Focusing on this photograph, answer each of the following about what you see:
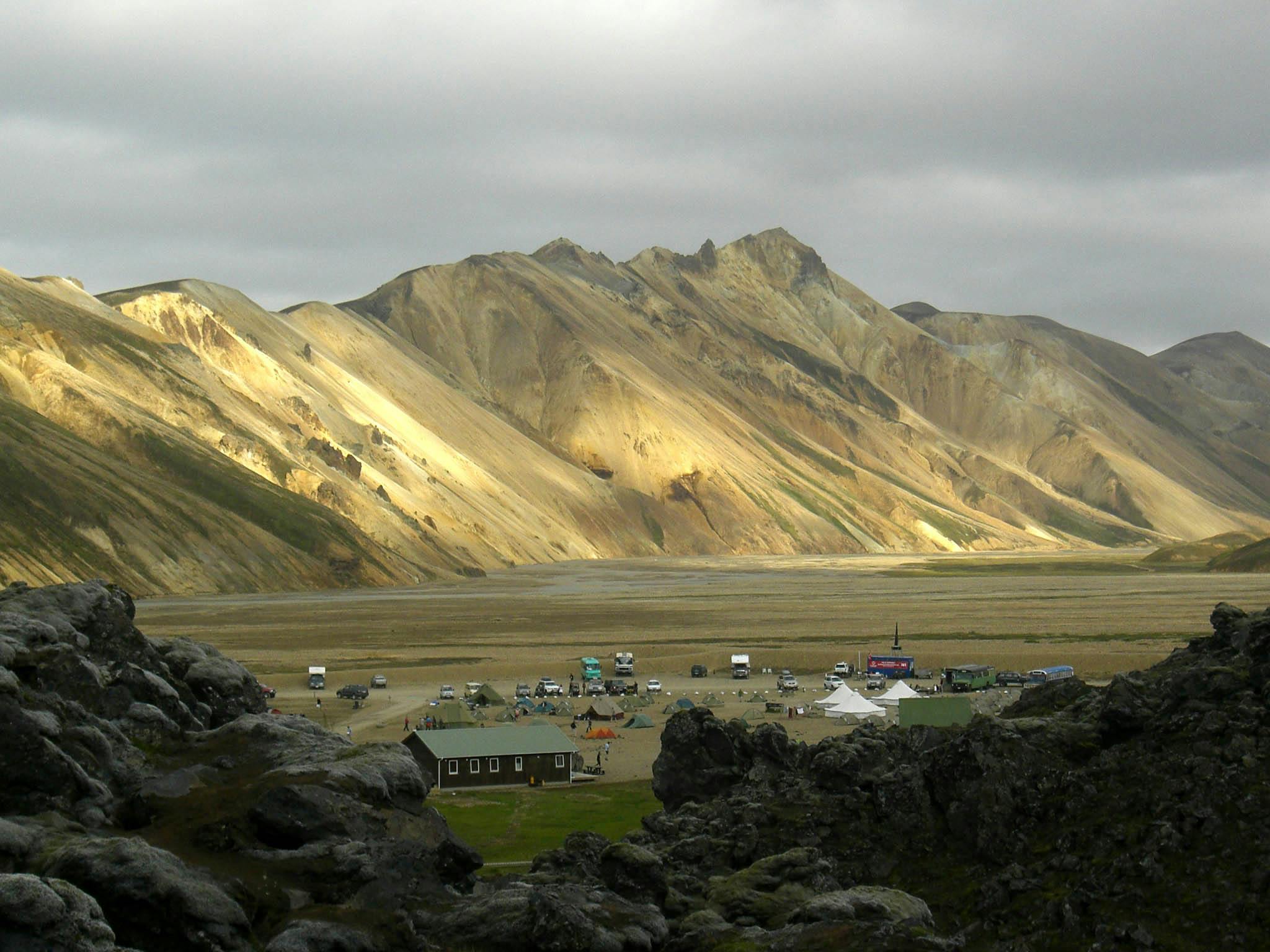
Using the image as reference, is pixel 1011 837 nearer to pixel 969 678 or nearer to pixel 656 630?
pixel 969 678

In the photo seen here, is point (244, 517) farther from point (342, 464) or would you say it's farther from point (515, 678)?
point (515, 678)

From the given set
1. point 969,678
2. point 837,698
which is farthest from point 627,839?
point 969,678

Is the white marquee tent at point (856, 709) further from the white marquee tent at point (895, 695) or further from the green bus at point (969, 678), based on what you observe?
the green bus at point (969, 678)

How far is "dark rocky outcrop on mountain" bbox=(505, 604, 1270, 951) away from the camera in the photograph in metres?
22.4

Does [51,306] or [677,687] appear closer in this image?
[677,687]

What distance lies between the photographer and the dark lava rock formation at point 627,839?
830 inches

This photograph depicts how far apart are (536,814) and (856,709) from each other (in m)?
22.4

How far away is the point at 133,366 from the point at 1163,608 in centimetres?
12036

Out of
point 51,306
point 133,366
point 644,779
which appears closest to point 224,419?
point 133,366

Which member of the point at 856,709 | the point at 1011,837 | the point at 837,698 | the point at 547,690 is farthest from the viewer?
the point at 547,690

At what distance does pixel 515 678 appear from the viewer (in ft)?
257

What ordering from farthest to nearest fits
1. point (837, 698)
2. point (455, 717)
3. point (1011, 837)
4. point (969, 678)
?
point (969, 678) < point (837, 698) < point (455, 717) < point (1011, 837)

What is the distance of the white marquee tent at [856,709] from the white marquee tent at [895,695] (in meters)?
1.35

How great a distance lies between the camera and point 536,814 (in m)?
41.8
